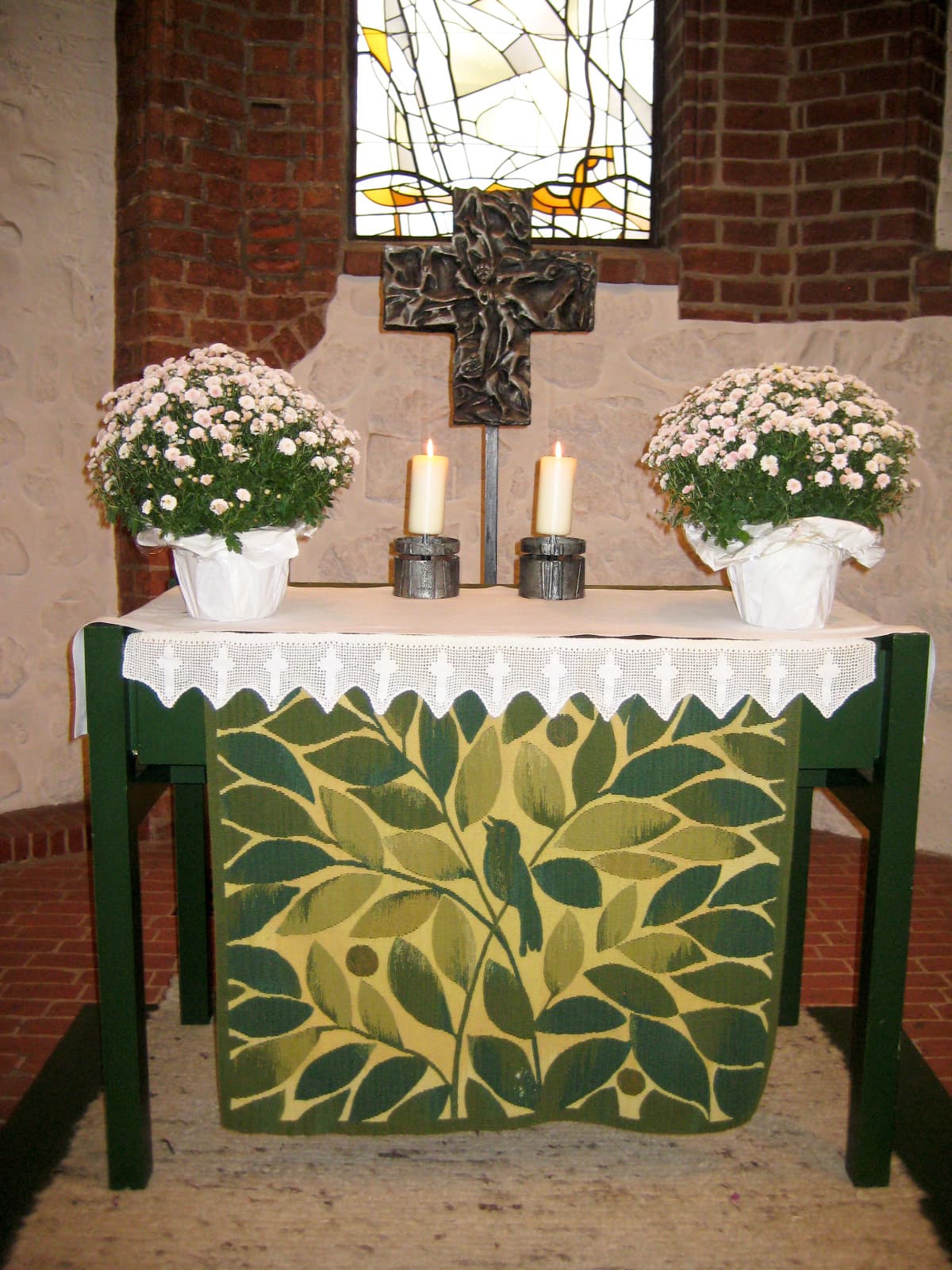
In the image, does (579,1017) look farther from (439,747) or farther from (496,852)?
(439,747)

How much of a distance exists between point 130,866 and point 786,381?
1.45 m

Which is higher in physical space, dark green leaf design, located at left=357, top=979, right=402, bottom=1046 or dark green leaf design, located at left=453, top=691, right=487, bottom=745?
dark green leaf design, located at left=453, top=691, right=487, bottom=745

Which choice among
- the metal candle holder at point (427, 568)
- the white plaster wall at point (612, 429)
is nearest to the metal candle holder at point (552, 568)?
the metal candle holder at point (427, 568)

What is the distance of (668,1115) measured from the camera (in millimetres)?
→ 1961

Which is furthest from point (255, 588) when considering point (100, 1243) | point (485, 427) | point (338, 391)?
point (338, 391)

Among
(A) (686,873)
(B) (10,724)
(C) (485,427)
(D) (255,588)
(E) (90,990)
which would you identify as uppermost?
(C) (485,427)

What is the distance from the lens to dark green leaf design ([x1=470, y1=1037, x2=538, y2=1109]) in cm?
193

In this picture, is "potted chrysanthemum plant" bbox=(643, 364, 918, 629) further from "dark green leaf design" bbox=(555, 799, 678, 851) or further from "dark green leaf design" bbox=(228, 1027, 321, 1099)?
"dark green leaf design" bbox=(228, 1027, 321, 1099)

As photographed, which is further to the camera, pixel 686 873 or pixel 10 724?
pixel 10 724

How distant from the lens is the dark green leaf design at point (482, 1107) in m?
1.94

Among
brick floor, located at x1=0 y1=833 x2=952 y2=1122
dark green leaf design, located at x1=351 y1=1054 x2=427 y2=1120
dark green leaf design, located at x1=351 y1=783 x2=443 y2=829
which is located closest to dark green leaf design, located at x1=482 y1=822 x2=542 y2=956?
dark green leaf design, located at x1=351 y1=783 x2=443 y2=829

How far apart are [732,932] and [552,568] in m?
0.78

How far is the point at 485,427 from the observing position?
239 centimetres

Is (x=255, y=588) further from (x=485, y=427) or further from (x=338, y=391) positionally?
(x=338, y=391)
